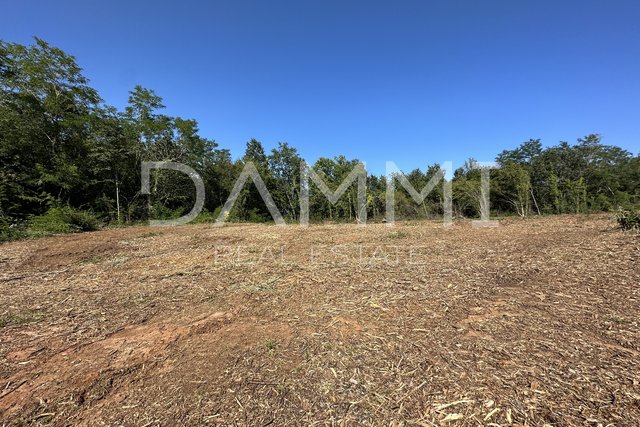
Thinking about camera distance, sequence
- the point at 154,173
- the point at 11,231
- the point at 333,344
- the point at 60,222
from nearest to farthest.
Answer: the point at 333,344, the point at 11,231, the point at 60,222, the point at 154,173

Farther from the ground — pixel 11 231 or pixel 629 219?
pixel 629 219

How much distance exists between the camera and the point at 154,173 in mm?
17047

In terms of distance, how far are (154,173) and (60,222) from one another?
7.07 m

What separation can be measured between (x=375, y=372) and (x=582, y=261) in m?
4.11

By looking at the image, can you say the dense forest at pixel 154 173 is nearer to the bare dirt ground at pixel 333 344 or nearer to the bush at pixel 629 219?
the bush at pixel 629 219

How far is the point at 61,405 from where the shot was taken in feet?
5.67

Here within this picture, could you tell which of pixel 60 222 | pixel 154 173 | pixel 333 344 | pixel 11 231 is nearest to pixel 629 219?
pixel 333 344

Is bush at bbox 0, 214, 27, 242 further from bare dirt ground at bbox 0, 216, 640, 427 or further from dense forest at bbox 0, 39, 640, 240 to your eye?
bare dirt ground at bbox 0, 216, 640, 427

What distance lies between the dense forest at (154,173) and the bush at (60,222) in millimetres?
44

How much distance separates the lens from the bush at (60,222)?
32.9 feet

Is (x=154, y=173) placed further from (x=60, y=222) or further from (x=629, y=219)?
(x=629, y=219)

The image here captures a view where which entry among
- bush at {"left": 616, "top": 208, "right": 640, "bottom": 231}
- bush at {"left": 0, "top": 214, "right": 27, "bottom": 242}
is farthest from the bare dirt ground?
bush at {"left": 0, "top": 214, "right": 27, "bottom": 242}

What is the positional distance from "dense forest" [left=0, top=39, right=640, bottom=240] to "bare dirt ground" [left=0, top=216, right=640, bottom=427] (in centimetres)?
668

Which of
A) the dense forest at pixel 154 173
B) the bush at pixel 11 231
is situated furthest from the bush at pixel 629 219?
the bush at pixel 11 231
